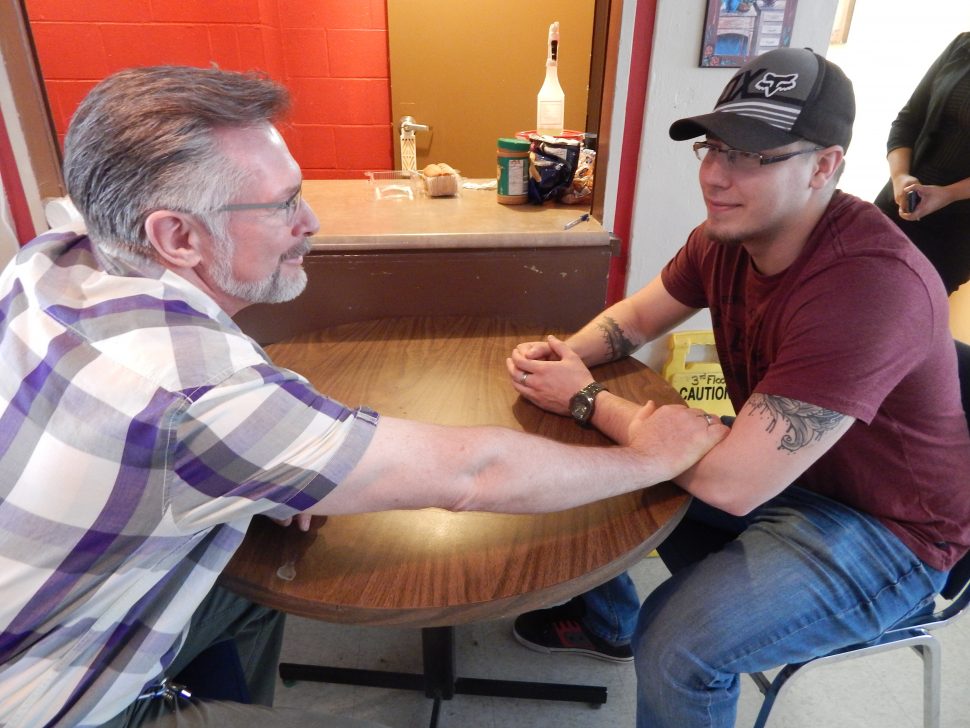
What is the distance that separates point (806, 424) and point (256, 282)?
862 millimetres

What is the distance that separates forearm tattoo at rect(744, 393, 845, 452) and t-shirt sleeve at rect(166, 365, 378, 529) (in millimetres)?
620

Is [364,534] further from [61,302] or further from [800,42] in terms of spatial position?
[800,42]

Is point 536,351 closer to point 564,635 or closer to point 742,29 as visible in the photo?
point 564,635

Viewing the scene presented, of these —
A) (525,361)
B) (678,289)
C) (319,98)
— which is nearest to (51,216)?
(525,361)

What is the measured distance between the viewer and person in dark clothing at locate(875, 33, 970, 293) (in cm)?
199

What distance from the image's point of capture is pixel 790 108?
108cm

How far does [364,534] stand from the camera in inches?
36.5

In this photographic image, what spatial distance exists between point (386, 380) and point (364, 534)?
477 mm

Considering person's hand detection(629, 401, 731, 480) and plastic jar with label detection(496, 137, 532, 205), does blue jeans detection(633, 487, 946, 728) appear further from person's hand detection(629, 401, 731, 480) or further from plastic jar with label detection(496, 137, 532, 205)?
plastic jar with label detection(496, 137, 532, 205)

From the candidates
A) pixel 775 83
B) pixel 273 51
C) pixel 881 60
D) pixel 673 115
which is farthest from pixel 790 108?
pixel 881 60

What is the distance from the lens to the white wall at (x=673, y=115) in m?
1.76


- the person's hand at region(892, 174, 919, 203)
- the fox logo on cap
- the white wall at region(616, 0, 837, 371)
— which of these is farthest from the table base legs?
the person's hand at region(892, 174, 919, 203)

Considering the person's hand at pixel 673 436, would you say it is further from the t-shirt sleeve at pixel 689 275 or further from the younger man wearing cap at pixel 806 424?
the t-shirt sleeve at pixel 689 275

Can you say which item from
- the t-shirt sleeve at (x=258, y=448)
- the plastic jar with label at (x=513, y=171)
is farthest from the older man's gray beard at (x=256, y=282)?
the plastic jar with label at (x=513, y=171)
